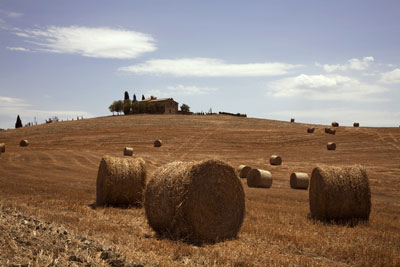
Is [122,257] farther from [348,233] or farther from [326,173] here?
[326,173]

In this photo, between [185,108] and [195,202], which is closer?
[195,202]

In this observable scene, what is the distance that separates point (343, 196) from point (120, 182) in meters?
6.43

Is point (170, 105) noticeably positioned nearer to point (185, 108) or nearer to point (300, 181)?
point (185, 108)

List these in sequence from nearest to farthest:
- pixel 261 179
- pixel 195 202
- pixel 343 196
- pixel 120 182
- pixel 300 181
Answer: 1. pixel 195 202
2. pixel 343 196
3. pixel 120 182
4. pixel 300 181
5. pixel 261 179

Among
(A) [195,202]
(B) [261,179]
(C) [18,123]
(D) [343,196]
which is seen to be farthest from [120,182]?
(C) [18,123]

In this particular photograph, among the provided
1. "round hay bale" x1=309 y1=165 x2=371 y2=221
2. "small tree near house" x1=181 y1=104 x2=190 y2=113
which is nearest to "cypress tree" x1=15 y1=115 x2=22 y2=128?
"small tree near house" x1=181 y1=104 x2=190 y2=113

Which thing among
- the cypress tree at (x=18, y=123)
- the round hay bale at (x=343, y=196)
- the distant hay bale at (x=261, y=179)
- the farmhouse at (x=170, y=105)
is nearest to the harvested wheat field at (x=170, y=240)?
the round hay bale at (x=343, y=196)

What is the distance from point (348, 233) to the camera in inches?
336

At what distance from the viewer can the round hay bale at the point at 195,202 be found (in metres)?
7.86

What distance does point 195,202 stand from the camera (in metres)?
7.98

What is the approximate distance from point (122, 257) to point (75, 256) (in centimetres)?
65

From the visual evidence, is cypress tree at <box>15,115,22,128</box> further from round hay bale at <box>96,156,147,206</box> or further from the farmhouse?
round hay bale at <box>96,156,147,206</box>

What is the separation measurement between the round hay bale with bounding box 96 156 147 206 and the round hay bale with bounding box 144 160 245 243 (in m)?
3.30

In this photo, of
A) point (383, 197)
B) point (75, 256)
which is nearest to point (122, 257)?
point (75, 256)
